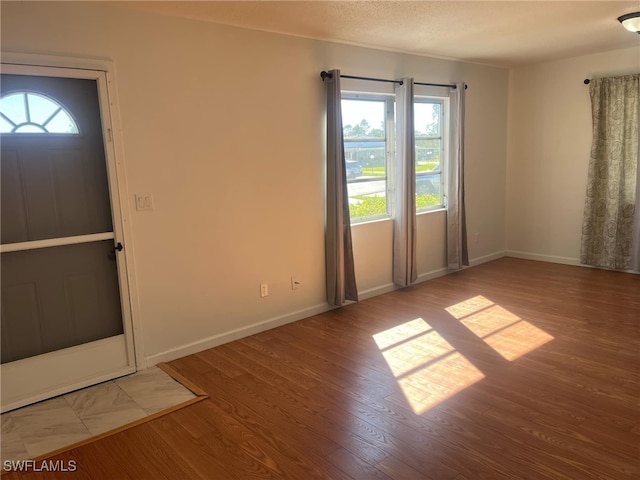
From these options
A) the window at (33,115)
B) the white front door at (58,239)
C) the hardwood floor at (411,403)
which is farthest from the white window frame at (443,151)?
the window at (33,115)

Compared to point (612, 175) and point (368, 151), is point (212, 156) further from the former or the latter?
point (612, 175)

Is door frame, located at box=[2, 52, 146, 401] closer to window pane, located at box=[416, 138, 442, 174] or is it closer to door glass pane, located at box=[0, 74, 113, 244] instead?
door glass pane, located at box=[0, 74, 113, 244]

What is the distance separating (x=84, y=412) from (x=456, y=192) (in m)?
4.46

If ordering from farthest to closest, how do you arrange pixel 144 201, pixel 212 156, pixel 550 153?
pixel 550 153, pixel 212 156, pixel 144 201

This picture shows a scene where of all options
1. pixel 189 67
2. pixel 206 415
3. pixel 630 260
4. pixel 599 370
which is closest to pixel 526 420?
pixel 599 370

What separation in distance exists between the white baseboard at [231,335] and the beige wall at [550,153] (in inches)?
137

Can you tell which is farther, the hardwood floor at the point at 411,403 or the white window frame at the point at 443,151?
the white window frame at the point at 443,151

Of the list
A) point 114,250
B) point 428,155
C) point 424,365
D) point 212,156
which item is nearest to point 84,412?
point 114,250

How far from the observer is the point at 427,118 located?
5.53 m

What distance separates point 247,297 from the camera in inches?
159

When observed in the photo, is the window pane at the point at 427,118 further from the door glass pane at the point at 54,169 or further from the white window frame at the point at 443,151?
the door glass pane at the point at 54,169

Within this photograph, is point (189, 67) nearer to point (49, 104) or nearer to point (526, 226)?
point (49, 104)

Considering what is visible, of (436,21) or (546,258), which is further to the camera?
(546,258)

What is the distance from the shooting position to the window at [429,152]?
5441 mm
